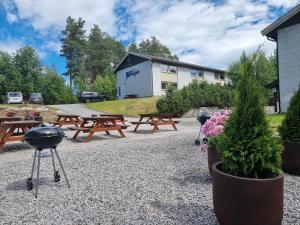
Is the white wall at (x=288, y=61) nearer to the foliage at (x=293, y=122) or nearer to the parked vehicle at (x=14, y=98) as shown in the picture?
the foliage at (x=293, y=122)

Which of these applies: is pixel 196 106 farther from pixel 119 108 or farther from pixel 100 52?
pixel 100 52

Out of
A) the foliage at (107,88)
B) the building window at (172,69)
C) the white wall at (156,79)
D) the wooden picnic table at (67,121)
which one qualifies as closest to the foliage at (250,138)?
the wooden picnic table at (67,121)

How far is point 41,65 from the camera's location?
53.4 meters

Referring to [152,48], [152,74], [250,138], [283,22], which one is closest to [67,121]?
[250,138]

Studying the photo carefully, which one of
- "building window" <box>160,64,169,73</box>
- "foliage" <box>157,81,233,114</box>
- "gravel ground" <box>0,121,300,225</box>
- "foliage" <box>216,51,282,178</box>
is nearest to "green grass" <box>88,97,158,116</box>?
"foliage" <box>157,81,233,114</box>

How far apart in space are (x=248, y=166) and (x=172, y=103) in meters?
19.5

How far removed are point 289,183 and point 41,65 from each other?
5516 centimetres

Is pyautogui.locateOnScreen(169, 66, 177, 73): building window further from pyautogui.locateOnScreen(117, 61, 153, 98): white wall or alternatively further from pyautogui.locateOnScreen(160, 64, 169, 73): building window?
pyautogui.locateOnScreen(117, 61, 153, 98): white wall

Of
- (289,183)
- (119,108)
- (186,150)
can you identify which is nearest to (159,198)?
(289,183)

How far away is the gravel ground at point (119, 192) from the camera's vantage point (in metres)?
3.24

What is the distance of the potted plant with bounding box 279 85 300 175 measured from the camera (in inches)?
185

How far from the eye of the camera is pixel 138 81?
39.2 m

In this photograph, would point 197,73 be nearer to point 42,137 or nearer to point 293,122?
point 293,122

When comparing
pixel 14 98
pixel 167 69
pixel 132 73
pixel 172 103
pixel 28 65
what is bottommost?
pixel 172 103
